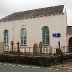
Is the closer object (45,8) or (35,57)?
(35,57)

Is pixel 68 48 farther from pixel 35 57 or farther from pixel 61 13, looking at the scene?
pixel 35 57

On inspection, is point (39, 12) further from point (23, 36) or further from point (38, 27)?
point (23, 36)

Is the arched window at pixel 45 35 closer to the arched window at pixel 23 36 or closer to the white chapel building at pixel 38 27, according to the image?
the white chapel building at pixel 38 27

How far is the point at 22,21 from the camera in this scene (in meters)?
37.8

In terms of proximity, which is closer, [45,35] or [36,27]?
[45,35]

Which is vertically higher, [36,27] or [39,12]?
[39,12]

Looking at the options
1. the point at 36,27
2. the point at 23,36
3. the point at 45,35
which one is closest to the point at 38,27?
the point at 36,27

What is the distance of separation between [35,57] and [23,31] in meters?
12.4

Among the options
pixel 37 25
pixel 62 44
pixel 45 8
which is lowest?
pixel 62 44

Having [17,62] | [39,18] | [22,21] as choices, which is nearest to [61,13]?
[39,18]

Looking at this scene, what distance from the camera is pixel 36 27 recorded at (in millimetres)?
36094

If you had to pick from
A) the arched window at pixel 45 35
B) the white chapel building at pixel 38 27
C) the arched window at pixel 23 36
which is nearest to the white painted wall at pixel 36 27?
the white chapel building at pixel 38 27

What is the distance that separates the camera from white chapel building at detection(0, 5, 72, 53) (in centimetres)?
3334

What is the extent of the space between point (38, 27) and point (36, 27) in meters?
0.36
